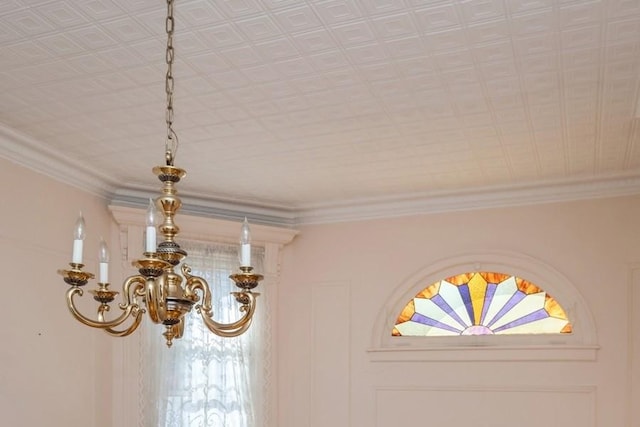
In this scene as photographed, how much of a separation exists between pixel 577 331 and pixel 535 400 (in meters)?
0.52

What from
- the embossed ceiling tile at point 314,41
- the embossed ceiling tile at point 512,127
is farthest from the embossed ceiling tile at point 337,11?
the embossed ceiling tile at point 512,127

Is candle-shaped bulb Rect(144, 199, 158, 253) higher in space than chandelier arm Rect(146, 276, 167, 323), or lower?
higher

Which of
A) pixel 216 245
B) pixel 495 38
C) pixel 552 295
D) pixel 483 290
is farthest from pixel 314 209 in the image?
pixel 495 38

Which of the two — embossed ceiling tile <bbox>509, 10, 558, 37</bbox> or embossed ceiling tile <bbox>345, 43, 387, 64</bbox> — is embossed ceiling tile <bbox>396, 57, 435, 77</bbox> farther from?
embossed ceiling tile <bbox>509, 10, 558, 37</bbox>

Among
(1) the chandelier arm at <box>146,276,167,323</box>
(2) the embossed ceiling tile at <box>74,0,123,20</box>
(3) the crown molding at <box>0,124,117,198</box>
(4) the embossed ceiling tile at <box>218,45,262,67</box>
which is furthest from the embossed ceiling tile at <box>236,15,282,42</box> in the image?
(3) the crown molding at <box>0,124,117,198</box>

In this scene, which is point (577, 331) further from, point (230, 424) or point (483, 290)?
point (230, 424)

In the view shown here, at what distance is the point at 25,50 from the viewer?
11.2ft

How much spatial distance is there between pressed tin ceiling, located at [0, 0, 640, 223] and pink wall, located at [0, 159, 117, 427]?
191mm

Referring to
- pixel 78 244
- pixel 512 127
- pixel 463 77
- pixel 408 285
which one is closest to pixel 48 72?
pixel 78 244

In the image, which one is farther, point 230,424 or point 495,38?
point 230,424

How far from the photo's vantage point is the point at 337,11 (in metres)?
3.04

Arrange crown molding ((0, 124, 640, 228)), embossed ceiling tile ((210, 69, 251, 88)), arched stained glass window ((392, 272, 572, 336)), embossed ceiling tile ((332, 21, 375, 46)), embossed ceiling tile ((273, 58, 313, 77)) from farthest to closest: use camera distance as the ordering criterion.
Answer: arched stained glass window ((392, 272, 572, 336)) < crown molding ((0, 124, 640, 228)) < embossed ceiling tile ((210, 69, 251, 88)) < embossed ceiling tile ((273, 58, 313, 77)) < embossed ceiling tile ((332, 21, 375, 46))

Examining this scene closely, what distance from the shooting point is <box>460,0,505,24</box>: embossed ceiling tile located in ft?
9.74

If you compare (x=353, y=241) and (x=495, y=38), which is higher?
(x=495, y=38)
